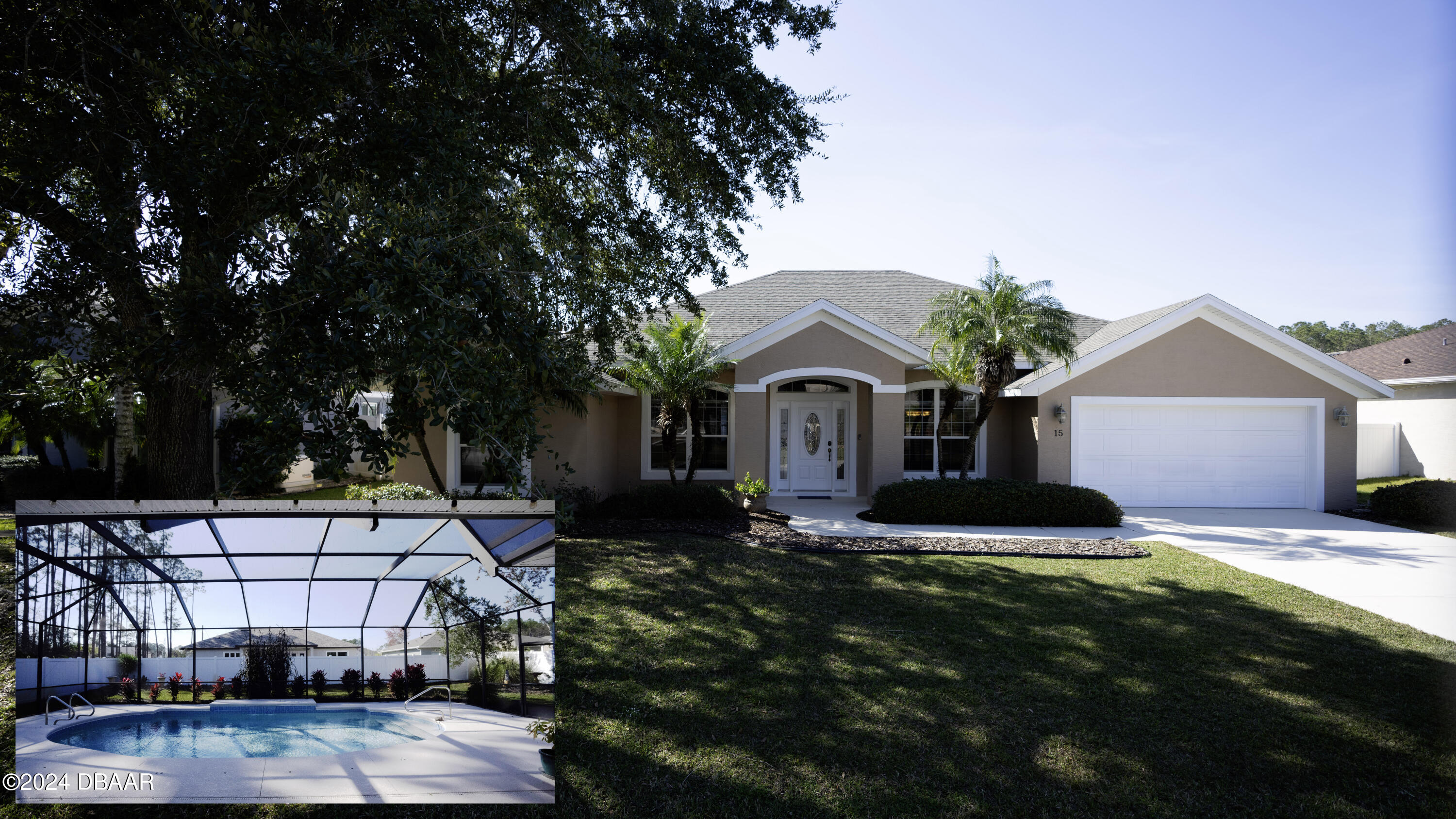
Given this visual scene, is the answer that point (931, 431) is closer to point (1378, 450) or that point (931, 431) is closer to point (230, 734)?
point (1378, 450)

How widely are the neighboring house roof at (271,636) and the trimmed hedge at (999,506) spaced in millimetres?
11541

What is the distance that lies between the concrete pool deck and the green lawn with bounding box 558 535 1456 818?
66 cm

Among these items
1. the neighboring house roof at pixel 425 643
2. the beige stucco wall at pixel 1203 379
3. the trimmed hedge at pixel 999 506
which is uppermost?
the beige stucco wall at pixel 1203 379

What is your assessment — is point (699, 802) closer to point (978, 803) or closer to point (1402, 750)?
point (978, 803)

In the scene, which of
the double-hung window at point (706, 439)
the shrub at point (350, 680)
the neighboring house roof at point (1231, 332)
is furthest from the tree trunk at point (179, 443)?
the neighboring house roof at point (1231, 332)

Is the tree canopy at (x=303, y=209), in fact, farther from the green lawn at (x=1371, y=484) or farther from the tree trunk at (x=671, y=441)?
the green lawn at (x=1371, y=484)

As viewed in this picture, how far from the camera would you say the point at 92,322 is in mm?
3217

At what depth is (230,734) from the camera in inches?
99.6

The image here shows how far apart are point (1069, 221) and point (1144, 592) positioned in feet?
29.6

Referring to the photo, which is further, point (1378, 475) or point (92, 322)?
point (1378, 475)

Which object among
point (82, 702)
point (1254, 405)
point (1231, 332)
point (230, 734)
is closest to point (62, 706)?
point (82, 702)

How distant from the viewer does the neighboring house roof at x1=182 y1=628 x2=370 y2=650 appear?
2521 mm

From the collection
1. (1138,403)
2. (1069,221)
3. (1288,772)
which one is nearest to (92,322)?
(1288,772)

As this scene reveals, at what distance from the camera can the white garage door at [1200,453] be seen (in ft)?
48.6
